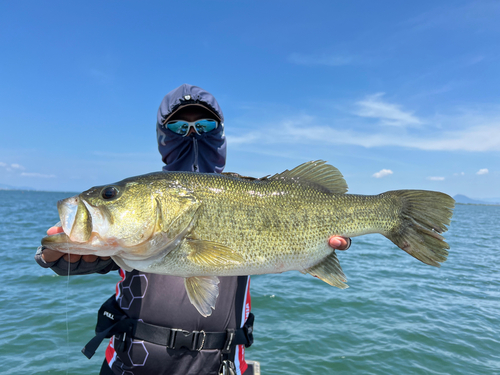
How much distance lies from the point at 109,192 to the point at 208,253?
2.85 ft

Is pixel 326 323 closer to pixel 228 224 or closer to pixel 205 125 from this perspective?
pixel 205 125

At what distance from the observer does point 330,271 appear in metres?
2.79

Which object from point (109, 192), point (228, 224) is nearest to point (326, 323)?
point (228, 224)

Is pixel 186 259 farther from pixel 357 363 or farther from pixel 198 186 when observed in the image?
pixel 357 363

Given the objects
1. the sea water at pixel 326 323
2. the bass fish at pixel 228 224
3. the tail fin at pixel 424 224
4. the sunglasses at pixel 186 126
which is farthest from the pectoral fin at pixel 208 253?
the sea water at pixel 326 323

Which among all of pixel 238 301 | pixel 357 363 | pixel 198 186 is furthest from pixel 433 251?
pixel 357 363

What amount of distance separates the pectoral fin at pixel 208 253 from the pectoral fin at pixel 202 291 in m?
0.21

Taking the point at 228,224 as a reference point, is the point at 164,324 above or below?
below

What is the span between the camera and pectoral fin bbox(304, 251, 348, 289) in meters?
2.75

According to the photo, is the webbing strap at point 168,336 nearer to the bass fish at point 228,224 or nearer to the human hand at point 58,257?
the bass fish at point 228,224

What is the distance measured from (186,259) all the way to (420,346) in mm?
7153

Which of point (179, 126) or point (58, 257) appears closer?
point (58, 257)

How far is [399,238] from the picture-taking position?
2.87 metres

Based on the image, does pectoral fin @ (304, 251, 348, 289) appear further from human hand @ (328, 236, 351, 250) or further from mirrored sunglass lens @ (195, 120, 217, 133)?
mirrored sunglass lens @ (195, 120, 217, 133)
